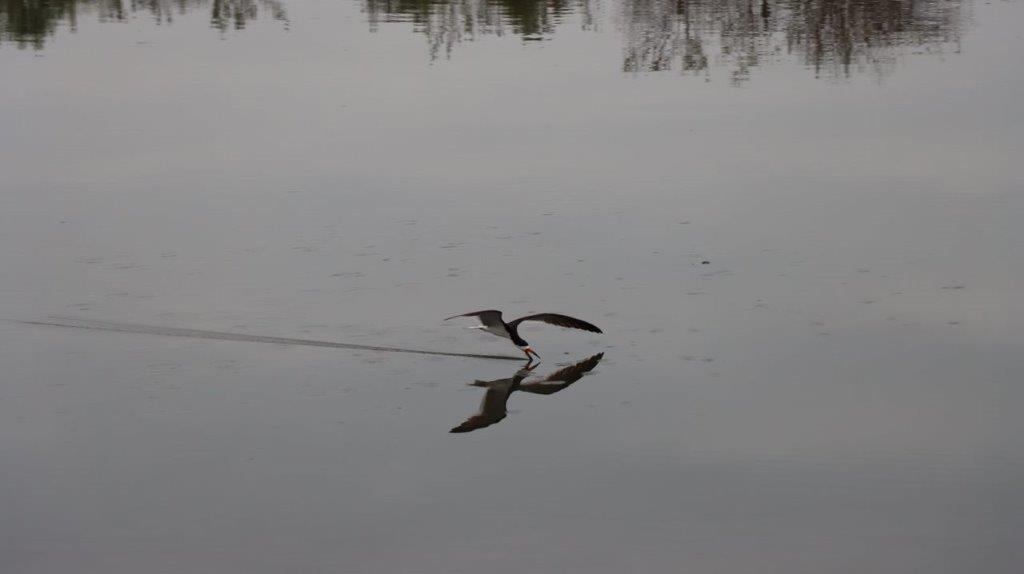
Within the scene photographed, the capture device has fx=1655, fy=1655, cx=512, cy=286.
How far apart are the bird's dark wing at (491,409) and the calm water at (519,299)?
0.03 meters

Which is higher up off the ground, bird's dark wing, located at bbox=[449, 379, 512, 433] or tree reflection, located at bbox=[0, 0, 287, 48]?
tree reflection, located at bbox=[0, 0, 287, 48]

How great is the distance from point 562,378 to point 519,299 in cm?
148

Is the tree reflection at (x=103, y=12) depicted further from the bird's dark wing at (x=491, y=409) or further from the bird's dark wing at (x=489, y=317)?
the bird's dark wing at (x=491, y=409)

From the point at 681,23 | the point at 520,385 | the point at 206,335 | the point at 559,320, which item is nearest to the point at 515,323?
the point at 559,320

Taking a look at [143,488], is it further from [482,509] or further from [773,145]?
[773,145]

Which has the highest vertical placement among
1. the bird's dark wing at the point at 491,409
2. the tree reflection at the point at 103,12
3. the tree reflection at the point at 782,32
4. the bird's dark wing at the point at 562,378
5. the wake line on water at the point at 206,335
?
the tree reflection at the point at 103,12

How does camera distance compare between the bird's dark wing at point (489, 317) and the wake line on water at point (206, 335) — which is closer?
the bird's dark wing at point (489, 317)

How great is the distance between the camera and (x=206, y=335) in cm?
1224

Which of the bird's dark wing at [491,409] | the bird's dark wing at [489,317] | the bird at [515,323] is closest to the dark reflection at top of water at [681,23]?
the bird at [515,323]

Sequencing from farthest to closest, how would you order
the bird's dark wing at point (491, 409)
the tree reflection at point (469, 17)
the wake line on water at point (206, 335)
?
the tree reflection at point (469, 17), the wake line on water at point (206, 335), the bird's dark wing at point (491, 409)

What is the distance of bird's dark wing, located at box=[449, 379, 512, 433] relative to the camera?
34.4 ft

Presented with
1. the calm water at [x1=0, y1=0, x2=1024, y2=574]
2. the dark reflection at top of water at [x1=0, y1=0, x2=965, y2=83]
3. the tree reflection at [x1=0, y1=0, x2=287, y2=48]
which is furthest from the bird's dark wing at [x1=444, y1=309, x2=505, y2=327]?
the tree reflection at [x1=0, y1=0, x2=287, y2=48]

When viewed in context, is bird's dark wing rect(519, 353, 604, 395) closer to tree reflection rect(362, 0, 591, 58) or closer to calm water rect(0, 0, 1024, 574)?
calm water rect(0, 0, 1024, 574)

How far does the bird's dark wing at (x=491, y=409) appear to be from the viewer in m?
10.5
